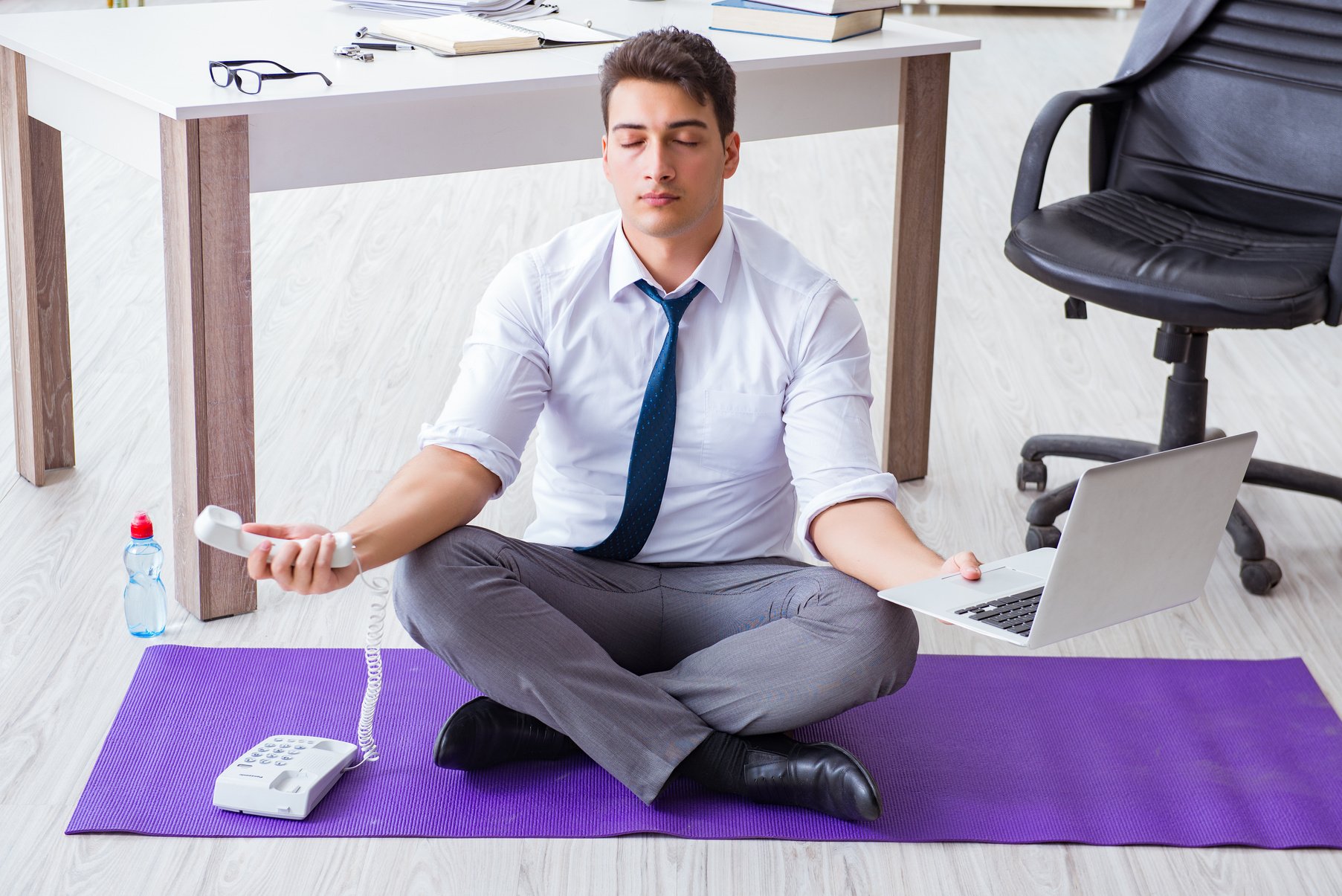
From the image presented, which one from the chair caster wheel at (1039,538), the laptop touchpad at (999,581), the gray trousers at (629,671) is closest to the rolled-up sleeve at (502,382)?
the gray trousers at (629,671)

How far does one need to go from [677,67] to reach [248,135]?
0.62 metres

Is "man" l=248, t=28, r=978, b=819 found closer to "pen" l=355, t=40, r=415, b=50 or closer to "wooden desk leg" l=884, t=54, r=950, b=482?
"pen" l=355, t=40, r=415, b=50

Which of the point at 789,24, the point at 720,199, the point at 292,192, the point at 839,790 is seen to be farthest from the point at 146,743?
the point at 292,192

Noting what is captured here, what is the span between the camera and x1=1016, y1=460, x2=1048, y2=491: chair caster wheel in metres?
2.57

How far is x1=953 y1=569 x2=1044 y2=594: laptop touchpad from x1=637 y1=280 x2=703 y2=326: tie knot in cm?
48

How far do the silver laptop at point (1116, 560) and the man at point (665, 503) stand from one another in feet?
0.23

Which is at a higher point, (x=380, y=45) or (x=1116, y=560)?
(x=380, y=45)

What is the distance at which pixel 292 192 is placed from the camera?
4.31m

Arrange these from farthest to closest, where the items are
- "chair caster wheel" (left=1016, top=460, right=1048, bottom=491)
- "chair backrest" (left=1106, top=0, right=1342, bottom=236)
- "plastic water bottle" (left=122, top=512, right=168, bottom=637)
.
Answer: "chair caster wheel" (left=1016, top=460, right=1048, bottom=491) < "chair backrest" (left=1106, top=0, right=1342, bottom=236) < "plastic water bottle" (left=122, top=512, right=168, bottom=637)

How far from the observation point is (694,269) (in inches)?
70.5

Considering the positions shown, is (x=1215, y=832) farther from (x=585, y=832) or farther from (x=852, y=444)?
(x=585, y=832)

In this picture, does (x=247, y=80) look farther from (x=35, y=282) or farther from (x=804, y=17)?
(x=804, y=17)

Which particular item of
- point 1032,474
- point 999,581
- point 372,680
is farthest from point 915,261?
point 372,680

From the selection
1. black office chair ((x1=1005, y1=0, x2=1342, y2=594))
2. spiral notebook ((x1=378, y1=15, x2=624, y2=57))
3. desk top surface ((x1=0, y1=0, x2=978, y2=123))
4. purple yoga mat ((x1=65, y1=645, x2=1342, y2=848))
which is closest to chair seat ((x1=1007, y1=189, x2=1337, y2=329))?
black office chair ((x1=1005, y1=0, x2=1342, y2=594))
